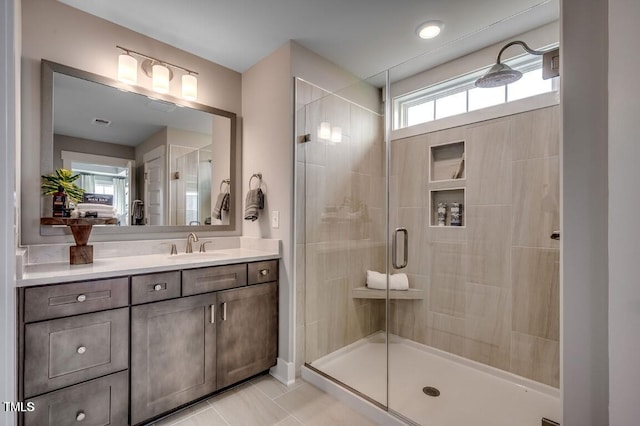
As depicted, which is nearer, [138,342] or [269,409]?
[138,342]

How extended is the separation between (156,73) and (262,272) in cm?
165

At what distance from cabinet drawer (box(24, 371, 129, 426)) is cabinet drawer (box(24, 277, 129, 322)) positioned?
1.20 ft

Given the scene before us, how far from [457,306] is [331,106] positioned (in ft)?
6.63

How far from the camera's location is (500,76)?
1972 millimetres

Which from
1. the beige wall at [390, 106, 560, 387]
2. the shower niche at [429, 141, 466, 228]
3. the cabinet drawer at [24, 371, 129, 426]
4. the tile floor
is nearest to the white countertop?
the cabinet drawer at [24, 371, 129, 426]

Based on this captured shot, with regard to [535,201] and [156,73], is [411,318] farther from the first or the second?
[156,73]

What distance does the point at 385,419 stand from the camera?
1670mm

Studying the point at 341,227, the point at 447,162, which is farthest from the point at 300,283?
the point at 447,162

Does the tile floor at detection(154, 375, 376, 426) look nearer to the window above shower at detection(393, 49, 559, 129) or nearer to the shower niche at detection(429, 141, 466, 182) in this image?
the shower niche at detection(429, 141, 466, 182)

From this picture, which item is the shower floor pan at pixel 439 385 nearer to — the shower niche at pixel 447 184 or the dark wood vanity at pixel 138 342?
the dark wood vanity at pixel 138 342

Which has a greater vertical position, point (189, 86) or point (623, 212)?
point (189, 86)

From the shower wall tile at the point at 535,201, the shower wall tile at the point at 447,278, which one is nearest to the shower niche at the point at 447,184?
the shower wall tile at the point at 447,278

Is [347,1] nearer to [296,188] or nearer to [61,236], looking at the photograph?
[296,188]

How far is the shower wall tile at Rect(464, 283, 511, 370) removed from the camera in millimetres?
2143
